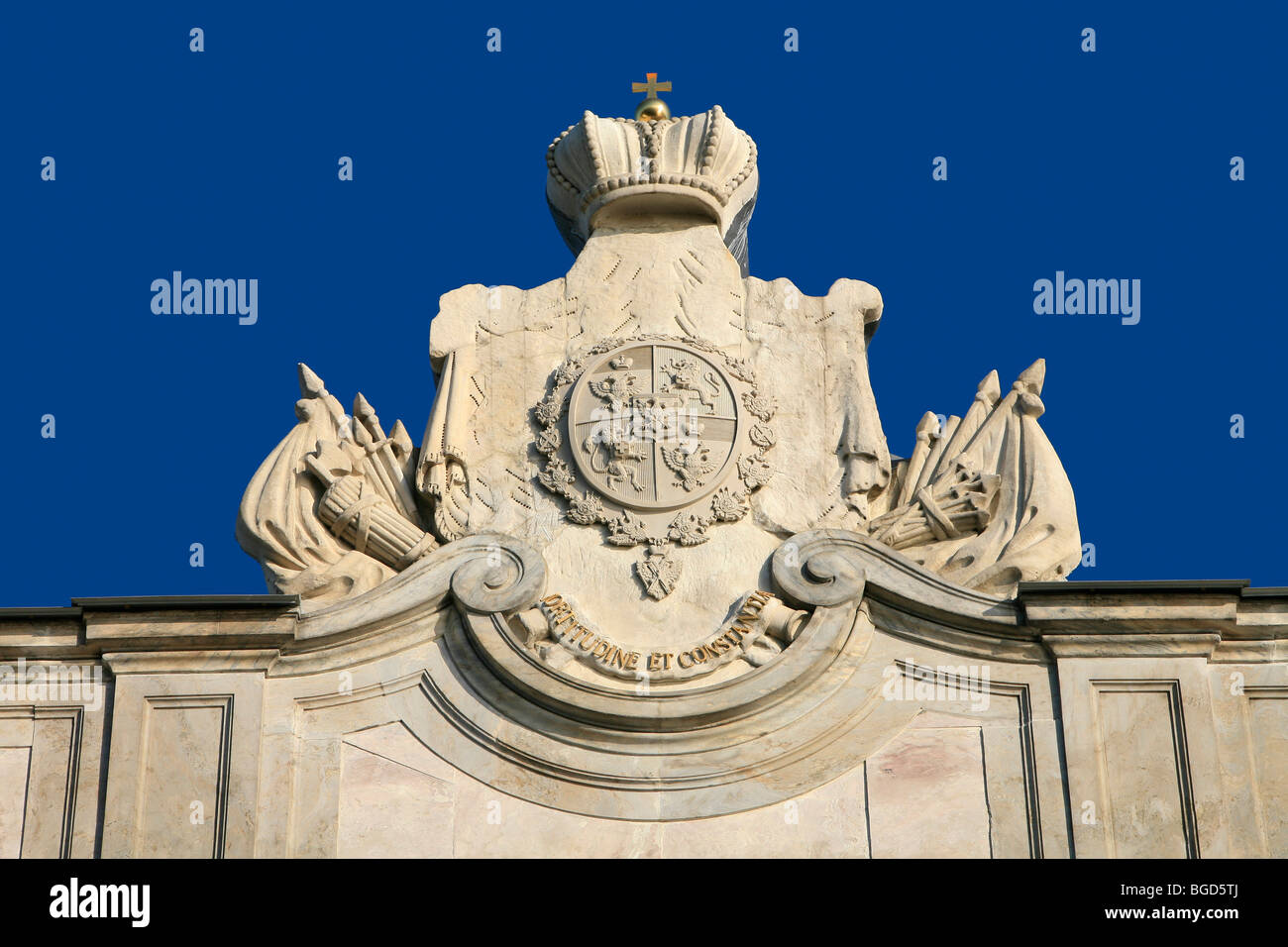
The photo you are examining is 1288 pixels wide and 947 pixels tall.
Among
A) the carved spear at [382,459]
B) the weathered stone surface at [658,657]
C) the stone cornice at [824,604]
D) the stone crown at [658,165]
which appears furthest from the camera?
the stone crown at [658,165]

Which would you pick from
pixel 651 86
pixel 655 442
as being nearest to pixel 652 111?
pixel 651 86

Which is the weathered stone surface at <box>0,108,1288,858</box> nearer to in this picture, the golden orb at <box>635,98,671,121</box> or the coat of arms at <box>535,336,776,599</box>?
the coat of arms at <box>535,336,776,599</box>

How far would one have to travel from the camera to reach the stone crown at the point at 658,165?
16922mm

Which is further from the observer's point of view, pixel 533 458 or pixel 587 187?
pixel 587 187

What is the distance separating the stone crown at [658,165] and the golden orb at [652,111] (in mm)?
227

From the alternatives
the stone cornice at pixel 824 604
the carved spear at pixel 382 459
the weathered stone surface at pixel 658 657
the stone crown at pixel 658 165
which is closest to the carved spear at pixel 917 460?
the weathered stone surface at pixel 658 657

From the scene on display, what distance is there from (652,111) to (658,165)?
0.75m

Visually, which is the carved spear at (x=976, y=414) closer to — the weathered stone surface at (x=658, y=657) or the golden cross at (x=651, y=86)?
the weathered stone surface at (x=658, y=657)
